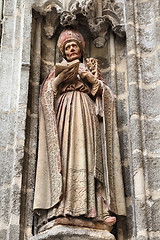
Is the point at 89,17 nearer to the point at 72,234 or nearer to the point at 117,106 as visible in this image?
the point at 117,106

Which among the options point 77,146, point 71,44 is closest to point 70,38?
point 71,44

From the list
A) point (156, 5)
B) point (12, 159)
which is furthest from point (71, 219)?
point (156, 5)

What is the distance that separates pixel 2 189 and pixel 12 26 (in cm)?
169

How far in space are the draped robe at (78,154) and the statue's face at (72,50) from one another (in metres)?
0.18

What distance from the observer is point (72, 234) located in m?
4.21

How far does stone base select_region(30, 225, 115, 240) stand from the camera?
4.21 m

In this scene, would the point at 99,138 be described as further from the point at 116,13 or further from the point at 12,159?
the point at 116,13

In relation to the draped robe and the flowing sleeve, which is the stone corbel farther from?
the flowing sleeve

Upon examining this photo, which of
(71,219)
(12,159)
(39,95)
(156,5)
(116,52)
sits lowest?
(71,219)

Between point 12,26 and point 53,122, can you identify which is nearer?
point 53,122

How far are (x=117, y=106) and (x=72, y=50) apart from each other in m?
0.67

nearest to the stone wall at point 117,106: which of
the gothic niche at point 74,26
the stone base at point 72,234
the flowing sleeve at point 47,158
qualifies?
the gothic niche at point 74,26

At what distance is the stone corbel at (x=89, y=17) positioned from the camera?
5.35 m

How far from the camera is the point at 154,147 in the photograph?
4.73 meters
